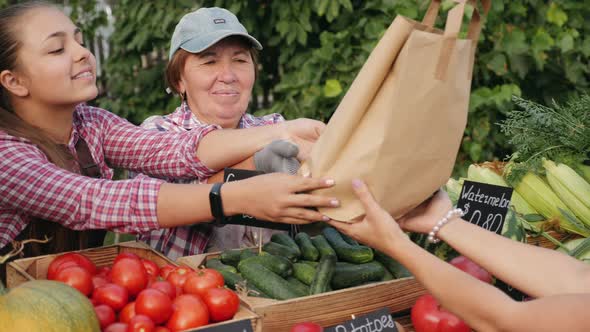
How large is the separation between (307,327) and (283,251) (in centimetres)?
54

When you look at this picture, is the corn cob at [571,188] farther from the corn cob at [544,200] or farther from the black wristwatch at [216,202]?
the black wristwatch at [216,202]

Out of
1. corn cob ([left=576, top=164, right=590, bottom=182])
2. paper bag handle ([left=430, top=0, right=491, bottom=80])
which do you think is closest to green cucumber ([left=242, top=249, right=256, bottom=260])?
paper bag handle ([left=430, top=0, right=491, bottom=80])

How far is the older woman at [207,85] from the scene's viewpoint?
2.94m

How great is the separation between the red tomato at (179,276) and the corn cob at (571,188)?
5.65ft

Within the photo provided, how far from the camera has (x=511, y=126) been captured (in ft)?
10.4

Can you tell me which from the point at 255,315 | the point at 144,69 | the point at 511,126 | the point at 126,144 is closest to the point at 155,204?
the point at 255,315

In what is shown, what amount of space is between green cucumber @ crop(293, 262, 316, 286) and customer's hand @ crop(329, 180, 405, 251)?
564 mm

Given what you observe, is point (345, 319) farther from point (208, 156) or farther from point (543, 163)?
point (543, 163)

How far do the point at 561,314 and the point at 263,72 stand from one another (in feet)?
13.5

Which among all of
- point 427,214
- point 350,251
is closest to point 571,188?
point 350,251

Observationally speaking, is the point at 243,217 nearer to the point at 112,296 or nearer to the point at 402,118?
the point at 112,296

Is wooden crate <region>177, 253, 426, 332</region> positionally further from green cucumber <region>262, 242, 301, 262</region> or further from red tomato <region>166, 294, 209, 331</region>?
green cucumber <region>262, 242, 301, 262</region>

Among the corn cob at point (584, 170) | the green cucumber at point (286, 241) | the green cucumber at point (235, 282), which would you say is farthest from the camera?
the corn cob at point (584, 170)

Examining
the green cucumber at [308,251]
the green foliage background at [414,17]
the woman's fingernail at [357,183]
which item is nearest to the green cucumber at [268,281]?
the green cucumber at [308,251]
